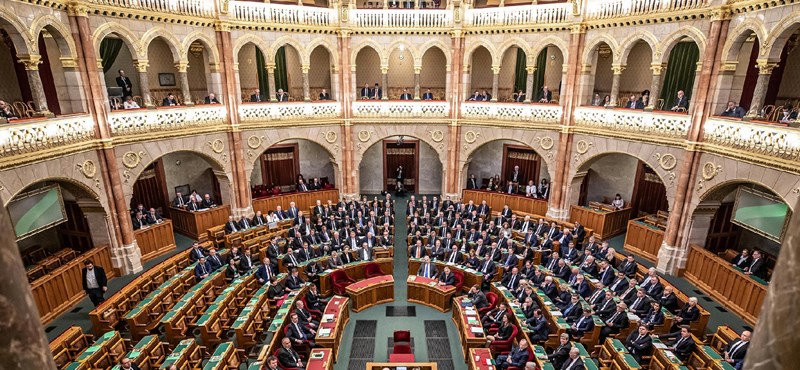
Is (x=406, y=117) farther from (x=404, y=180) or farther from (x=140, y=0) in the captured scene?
(x=140, y=0)

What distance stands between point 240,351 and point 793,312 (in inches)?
466

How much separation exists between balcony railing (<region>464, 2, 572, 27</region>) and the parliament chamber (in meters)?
0.08

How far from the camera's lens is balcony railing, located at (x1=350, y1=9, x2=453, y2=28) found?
66.1 ft

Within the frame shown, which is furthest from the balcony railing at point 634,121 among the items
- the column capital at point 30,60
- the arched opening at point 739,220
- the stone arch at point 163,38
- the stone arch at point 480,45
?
the column capital at point 30,60

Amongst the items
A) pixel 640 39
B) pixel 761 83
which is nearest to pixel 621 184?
pixel 640 39

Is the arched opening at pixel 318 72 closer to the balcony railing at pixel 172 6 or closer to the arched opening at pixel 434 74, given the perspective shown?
the arched opening at pixel 434 74

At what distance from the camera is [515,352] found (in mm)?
10633

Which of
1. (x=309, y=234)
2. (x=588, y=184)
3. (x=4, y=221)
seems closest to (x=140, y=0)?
(x=309, y=234)

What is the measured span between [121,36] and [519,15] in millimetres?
15502

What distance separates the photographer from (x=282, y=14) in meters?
19.1

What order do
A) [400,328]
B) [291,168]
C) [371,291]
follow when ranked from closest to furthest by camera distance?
1. [400,328]
2. [371,291]
3. [291,168]

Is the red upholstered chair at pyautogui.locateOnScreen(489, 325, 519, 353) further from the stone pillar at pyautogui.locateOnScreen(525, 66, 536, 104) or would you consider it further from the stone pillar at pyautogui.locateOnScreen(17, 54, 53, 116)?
the stone pillar at pyautogui.locateOnScreen(17, 54, 53, 116)

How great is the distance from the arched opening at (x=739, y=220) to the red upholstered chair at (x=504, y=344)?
851 cm

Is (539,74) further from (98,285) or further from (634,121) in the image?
(98,285)
